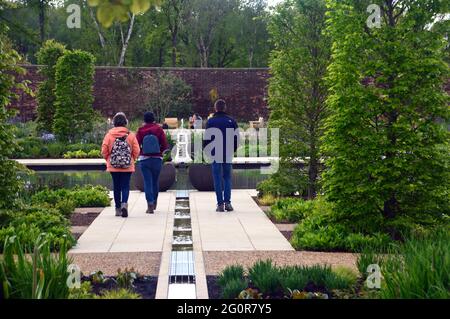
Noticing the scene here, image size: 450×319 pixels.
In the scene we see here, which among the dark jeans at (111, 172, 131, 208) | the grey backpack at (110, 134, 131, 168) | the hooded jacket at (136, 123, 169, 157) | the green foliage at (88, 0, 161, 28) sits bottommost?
the dark jeans at (111, 172, 131, 208)

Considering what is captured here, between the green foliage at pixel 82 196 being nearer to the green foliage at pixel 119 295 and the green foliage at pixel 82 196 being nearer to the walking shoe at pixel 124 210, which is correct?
the walking shoe at pixel 124 210

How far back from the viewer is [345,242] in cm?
739

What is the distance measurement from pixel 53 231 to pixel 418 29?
16.7ft

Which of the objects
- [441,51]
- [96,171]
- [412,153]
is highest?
[441,51]

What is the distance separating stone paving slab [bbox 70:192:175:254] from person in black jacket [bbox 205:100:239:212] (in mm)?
1045

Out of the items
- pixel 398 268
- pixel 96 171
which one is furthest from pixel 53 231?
pixel 96 171

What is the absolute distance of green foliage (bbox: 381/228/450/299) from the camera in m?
4.37

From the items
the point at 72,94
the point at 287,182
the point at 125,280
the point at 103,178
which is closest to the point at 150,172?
the point at 287,182

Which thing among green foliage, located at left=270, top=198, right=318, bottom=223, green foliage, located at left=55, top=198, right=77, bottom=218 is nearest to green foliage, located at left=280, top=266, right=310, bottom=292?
green foliage, located at left=270, top=198, right=318, bottom=223

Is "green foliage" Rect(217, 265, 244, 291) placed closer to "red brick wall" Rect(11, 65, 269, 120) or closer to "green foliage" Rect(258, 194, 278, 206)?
"green foliage" Rect(258, 194, 278, 206)

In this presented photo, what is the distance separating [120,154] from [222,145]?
1.66 meters

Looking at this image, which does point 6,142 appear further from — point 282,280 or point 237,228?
point 282,280
